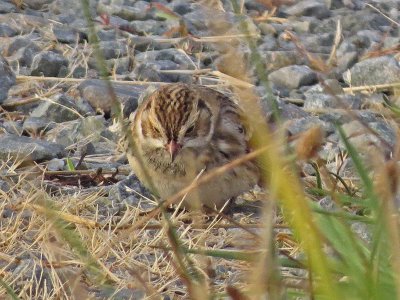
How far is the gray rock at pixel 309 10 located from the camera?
377 inches

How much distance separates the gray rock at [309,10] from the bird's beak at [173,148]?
436cm

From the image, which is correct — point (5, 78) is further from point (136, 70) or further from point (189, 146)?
point (189, 146)

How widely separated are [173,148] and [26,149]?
38.9 inches

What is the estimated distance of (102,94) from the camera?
7.06 meters

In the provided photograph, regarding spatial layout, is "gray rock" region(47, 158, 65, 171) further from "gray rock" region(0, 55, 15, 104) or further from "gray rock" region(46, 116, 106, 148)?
"gray rock" region(0, 55, 15, 104)

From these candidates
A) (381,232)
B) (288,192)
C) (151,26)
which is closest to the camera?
(288,192)

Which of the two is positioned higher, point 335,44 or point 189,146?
point 189,146

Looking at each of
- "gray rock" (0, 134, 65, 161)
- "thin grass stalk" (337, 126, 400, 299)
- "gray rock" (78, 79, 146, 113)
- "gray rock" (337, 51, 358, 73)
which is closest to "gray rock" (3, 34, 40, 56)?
"gray rock" (78, 79, 146, 113)

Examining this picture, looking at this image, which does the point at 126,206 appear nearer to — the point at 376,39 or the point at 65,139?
the point at 65,139

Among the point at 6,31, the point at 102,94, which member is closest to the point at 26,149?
the point at 102,94

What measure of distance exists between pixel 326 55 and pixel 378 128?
84.3 inches

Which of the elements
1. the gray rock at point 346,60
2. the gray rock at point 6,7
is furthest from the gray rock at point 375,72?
the gray rock at point 6,7

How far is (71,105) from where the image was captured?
694 cm

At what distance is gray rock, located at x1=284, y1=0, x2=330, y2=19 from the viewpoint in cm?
959
